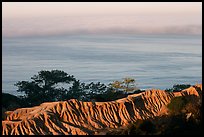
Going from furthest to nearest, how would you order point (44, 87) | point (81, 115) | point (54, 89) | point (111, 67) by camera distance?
point (111, 67) → point (54, 89) → point (44, 87) → point (81, 115)

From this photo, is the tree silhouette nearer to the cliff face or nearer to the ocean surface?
the cliff face

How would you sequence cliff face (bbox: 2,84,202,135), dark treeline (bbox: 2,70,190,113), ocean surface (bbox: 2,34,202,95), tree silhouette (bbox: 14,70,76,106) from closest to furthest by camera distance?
cliff face (bbox: 2,84,202,135)
dark treeline (bbox: 2,70,190,113)
tree silhouette (bbox: 14,70,76,106)
ocean surface (bbox: 2,34,202,95)

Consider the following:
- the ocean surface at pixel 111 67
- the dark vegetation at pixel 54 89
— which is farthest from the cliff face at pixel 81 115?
the ocean surface at pixel 111 67

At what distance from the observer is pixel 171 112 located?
87.6 ft

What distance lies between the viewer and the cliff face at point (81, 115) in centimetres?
2398

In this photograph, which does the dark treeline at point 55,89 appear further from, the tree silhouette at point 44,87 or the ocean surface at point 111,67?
the ocean surface at point 111,67

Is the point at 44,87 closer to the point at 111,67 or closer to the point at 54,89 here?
the point at 54,89

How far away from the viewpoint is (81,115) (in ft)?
85.0

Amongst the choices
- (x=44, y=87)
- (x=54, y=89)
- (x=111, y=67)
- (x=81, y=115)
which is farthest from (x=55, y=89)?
(x=111, y=67)

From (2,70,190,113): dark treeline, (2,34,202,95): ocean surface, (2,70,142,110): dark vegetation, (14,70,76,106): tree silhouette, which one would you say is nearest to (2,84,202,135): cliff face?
(2,70,190,113): dark treeline

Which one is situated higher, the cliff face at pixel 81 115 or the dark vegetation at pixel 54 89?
the dark vegetation at pixel 54 89

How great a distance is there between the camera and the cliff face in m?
24.0

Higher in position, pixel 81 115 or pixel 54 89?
pixel 54 89

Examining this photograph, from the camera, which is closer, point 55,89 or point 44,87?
point 44,87
